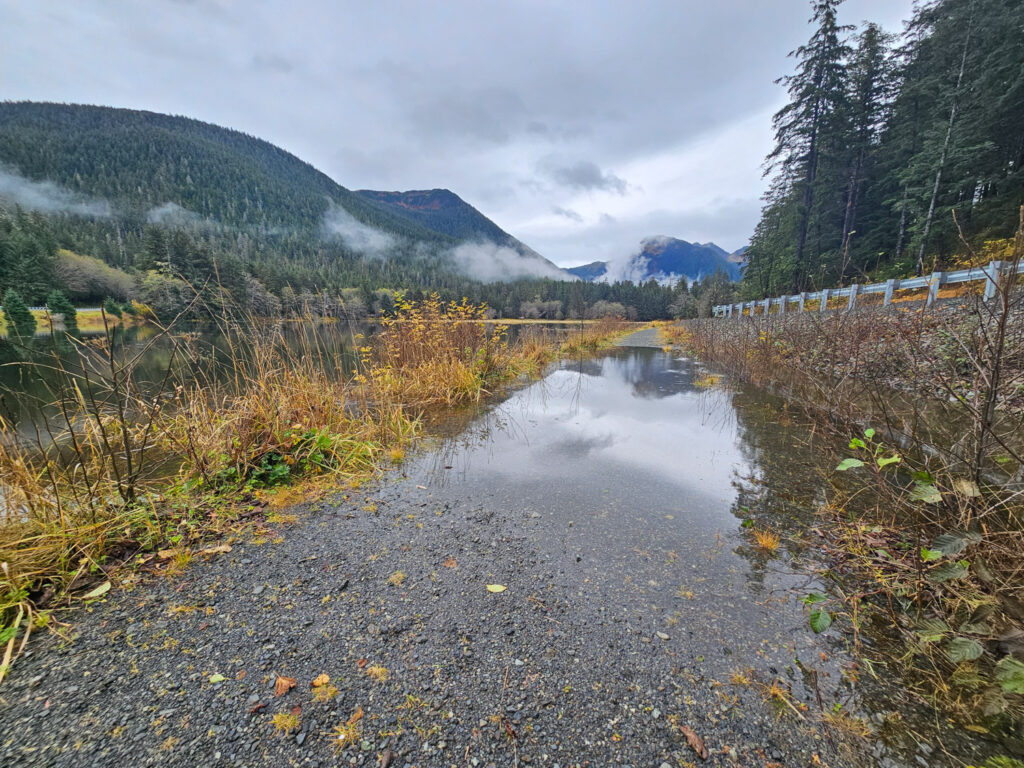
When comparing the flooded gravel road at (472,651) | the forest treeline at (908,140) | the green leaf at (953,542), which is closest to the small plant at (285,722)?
the flooded gravel road at (472,651)

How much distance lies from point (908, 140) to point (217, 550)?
90.2 ft

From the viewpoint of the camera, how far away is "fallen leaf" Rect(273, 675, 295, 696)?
1.30 metres

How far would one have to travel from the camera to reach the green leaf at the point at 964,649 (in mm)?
1179

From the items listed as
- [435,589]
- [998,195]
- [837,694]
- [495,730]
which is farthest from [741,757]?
[998,195]

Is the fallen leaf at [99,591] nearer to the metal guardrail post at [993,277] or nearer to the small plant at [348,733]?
the small plant at [348,733]

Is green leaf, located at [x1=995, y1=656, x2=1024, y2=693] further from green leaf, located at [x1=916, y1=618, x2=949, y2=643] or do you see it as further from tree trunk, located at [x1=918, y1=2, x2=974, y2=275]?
tree trunk, located at [x1=918, y1=2, x2=974, y2=275]

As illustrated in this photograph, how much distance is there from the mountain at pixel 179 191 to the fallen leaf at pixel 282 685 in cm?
9212

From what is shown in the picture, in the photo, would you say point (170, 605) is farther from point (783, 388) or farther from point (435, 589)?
point (783, 388)

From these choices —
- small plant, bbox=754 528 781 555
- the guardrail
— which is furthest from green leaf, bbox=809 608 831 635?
the guardrail

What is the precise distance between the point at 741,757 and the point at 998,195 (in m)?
25.1

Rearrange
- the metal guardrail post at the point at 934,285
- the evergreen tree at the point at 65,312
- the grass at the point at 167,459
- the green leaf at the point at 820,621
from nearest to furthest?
the green leaf at the point at 820,621
the grass at the point at 167,459
the evergreen tree at the point at 65,312
the metal guardrail post at the point at 934,285

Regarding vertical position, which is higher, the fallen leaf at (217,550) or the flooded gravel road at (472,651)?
the fallen leaf at (217,550)

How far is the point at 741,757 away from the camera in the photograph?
3.71ft

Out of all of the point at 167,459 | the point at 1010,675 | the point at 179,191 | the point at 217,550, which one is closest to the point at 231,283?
the point at 167,459
